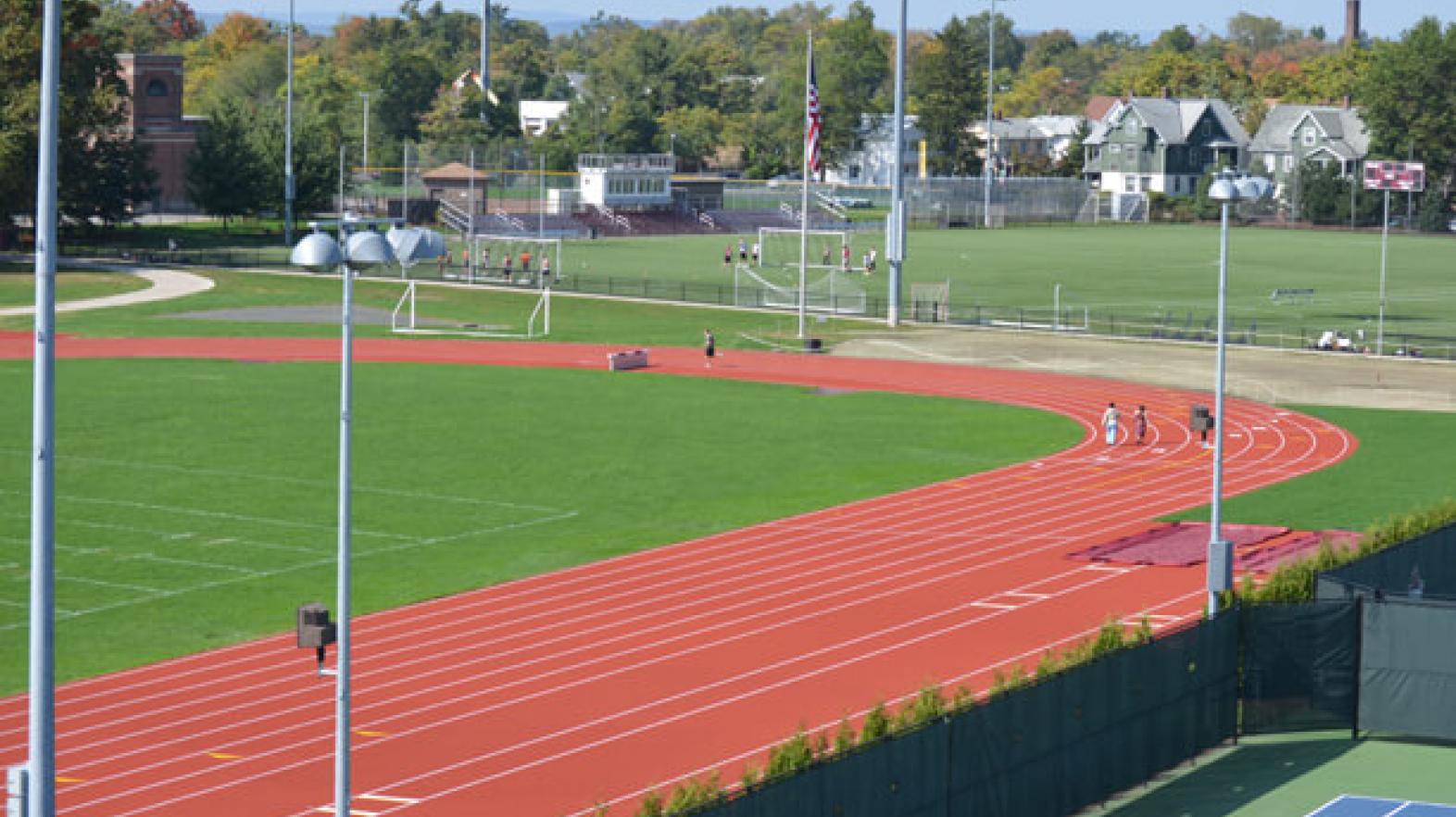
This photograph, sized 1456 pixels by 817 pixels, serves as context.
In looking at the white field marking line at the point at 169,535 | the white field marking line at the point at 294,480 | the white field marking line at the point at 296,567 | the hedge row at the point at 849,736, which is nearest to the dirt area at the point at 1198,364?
the white field marking line at the point at 294,480

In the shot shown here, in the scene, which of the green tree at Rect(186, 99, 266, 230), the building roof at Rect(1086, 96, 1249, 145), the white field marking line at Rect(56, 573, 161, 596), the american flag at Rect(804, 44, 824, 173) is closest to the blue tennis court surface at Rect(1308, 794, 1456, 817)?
the white field marking line at Rect(56, 573, 161, 596)

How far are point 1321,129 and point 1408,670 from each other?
16541cm

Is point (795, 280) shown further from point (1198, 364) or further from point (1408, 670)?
point (1408, 670)

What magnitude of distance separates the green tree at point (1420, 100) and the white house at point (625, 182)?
2254 inches

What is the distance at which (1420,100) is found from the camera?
172 metres

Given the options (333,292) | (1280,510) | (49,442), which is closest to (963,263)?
(333,292)

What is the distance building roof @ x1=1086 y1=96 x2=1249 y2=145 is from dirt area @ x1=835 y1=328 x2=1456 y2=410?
112m

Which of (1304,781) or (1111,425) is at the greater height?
(1111,425)

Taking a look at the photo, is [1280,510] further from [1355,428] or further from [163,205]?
[163,205]

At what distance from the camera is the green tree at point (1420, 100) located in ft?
561

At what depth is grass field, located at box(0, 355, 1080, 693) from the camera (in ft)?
128

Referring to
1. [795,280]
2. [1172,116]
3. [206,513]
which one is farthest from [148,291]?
[1172,116]

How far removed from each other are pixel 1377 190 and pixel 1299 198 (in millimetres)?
7040

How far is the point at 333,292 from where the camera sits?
321ft
